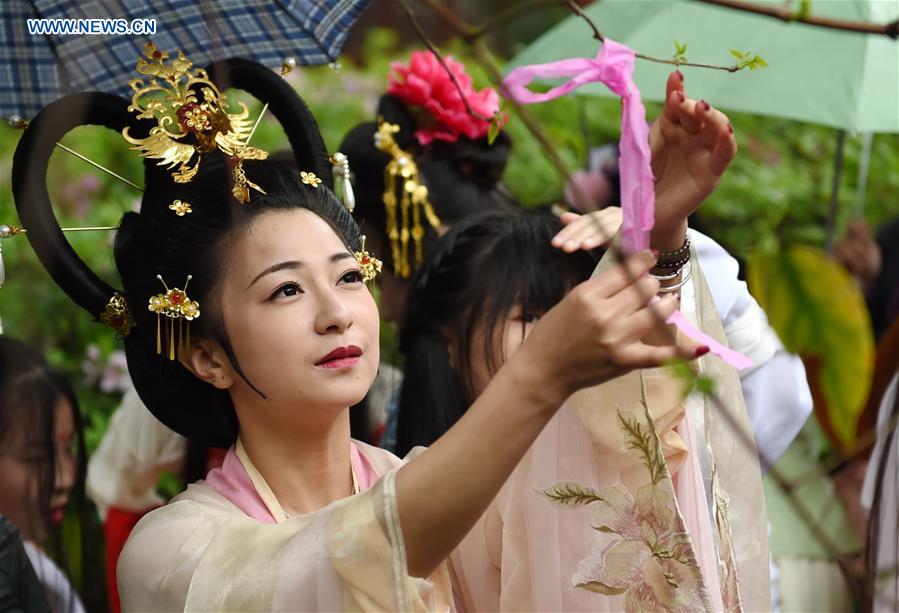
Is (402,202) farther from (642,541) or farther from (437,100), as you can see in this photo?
(642,541)

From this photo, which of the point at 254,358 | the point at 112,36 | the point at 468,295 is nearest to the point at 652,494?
the point at 254,358

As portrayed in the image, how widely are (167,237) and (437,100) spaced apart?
1.51 meters

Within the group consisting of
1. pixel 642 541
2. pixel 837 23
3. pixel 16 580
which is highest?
pixel 837 23

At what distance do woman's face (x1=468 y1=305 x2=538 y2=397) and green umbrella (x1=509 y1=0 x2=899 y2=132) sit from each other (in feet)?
3.14

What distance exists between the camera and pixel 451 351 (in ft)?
8.46

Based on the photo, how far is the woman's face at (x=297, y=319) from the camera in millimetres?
1672

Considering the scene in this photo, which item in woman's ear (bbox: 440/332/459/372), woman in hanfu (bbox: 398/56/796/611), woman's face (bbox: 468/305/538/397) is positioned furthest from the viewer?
woman's ear (bbox: 440/332/459/372)

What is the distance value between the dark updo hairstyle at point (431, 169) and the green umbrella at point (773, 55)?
1.21 feet

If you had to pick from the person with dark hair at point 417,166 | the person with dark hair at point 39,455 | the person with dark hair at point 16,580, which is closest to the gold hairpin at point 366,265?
the person with dark hair at point 16,580

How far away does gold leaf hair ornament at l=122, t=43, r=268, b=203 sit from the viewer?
5.91ft

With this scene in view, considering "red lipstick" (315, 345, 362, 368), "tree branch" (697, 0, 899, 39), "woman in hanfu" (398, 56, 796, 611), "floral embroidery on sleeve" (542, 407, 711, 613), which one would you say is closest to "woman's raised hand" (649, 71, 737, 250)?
"woman in hanfu" (398, 56, 796, 611)

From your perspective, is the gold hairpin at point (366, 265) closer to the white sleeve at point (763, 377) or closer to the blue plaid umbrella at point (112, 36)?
the blue plaid umbrella at point (112, 36)

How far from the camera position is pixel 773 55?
10.2ft

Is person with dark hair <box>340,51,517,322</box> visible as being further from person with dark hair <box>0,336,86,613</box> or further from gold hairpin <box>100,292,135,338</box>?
gold hairpin <box>100,292,135,338</box>
